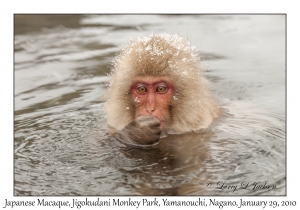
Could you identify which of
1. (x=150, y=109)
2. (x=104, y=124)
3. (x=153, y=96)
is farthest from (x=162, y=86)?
(x=104, y=124)

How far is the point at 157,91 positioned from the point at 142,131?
480 millimetres

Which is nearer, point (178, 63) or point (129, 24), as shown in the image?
point (178, 63)

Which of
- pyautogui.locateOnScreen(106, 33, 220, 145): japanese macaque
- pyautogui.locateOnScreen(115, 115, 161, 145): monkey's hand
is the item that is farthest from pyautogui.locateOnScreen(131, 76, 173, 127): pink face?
pyautogui.locateOnScreen(115, 115, 161, 145): monkey's hand

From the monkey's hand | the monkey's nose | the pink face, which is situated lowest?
the monkey's hand

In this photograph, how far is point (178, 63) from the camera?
6109 mm

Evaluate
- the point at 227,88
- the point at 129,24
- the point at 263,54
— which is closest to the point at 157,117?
the point at 227,88

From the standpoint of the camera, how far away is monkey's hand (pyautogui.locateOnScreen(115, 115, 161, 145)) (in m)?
5.87

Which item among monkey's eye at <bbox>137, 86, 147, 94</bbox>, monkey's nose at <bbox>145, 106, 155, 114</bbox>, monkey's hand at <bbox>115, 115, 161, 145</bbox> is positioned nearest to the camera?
monkey's hand at <bbox>115, 115, 161, 145</bbox>

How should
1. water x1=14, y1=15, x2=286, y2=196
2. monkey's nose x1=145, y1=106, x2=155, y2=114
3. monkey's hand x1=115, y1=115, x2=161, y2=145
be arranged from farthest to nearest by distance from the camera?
1. monkey's nose x1=145, y1=106, x2=155, y2=114
2. monkey's hand x1=115, y1=115, x2=161, y2=145
3. water x1=14, y1=15, x2=286, y2=196

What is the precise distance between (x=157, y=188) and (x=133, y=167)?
0.55 metres

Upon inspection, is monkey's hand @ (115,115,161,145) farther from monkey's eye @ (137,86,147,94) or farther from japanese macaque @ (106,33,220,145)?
monkey's eye @ (137,86,147,94)

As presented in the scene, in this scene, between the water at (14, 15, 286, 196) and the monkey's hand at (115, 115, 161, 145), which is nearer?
A: the water at (14, 15, 286, 196)

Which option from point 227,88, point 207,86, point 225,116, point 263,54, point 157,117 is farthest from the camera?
point 263,54

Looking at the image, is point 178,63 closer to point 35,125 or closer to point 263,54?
point 35,125
